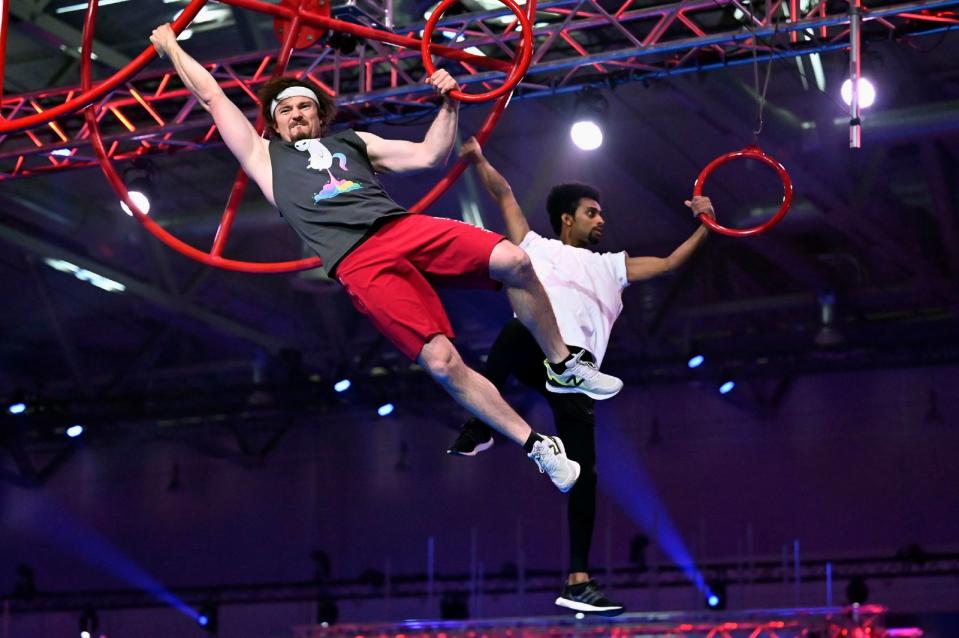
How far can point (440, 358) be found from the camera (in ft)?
15.9

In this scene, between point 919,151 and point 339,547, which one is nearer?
point 919,151

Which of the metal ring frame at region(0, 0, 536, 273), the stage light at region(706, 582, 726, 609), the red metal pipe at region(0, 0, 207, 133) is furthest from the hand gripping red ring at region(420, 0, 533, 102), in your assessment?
the stage light at region(706, 582, 726, 609)

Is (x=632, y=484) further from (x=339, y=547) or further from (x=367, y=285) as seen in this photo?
(x=367, y=285)

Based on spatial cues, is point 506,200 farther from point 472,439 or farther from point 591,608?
point 591,608

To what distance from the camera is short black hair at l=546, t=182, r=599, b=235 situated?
19.2ft

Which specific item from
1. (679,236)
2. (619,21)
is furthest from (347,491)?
(619,21)

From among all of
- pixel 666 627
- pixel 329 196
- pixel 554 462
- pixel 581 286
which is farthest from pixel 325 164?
pixel 666 627

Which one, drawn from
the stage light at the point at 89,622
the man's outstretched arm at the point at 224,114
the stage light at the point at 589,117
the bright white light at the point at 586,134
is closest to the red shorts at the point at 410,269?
the man's outstretched arm at the point at 224,114

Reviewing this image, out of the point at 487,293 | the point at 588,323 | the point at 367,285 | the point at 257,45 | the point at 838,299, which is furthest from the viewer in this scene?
the point at 487,293

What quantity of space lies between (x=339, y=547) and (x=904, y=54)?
374 inches

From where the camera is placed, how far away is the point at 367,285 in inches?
191

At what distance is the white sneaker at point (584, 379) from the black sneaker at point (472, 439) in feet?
1.51

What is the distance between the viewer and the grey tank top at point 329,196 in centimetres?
494

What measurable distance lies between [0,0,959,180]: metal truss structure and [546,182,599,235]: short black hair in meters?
2.05
